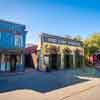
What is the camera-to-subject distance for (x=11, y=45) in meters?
22.8

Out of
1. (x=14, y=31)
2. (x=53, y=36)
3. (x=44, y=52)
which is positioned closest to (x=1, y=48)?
(x=14, y=31)

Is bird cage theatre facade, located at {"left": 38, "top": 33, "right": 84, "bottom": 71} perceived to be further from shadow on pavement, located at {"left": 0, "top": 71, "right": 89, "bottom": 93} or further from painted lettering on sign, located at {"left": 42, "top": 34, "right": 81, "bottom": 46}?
shadow on pavement, located at {"left": 0, "top": 71, "right": 89, "bottom": 93}

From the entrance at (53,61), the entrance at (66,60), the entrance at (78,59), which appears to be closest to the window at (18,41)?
the entrance at (53,61)

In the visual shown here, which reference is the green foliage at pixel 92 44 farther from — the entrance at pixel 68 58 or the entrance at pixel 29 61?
the entrance at pixel 29 61

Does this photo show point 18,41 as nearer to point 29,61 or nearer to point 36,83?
point 29,61

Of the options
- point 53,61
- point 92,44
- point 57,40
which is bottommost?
point 53,61

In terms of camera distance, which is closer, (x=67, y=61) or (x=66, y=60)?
(x=66, y=60)

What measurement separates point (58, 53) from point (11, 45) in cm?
898

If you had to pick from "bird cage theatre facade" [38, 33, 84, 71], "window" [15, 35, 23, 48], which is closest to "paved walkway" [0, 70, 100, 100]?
"window" [15, 35, 23, 48]

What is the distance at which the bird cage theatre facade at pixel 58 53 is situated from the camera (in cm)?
2668

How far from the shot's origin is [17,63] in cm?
2372

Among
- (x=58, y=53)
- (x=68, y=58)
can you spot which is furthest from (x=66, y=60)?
(x=58, y=53)

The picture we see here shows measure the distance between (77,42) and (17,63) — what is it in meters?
14.7

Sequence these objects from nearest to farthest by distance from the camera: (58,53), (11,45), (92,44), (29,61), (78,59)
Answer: (11,45)
(58,53)
(29,61)
(78,59)
(92,44)
